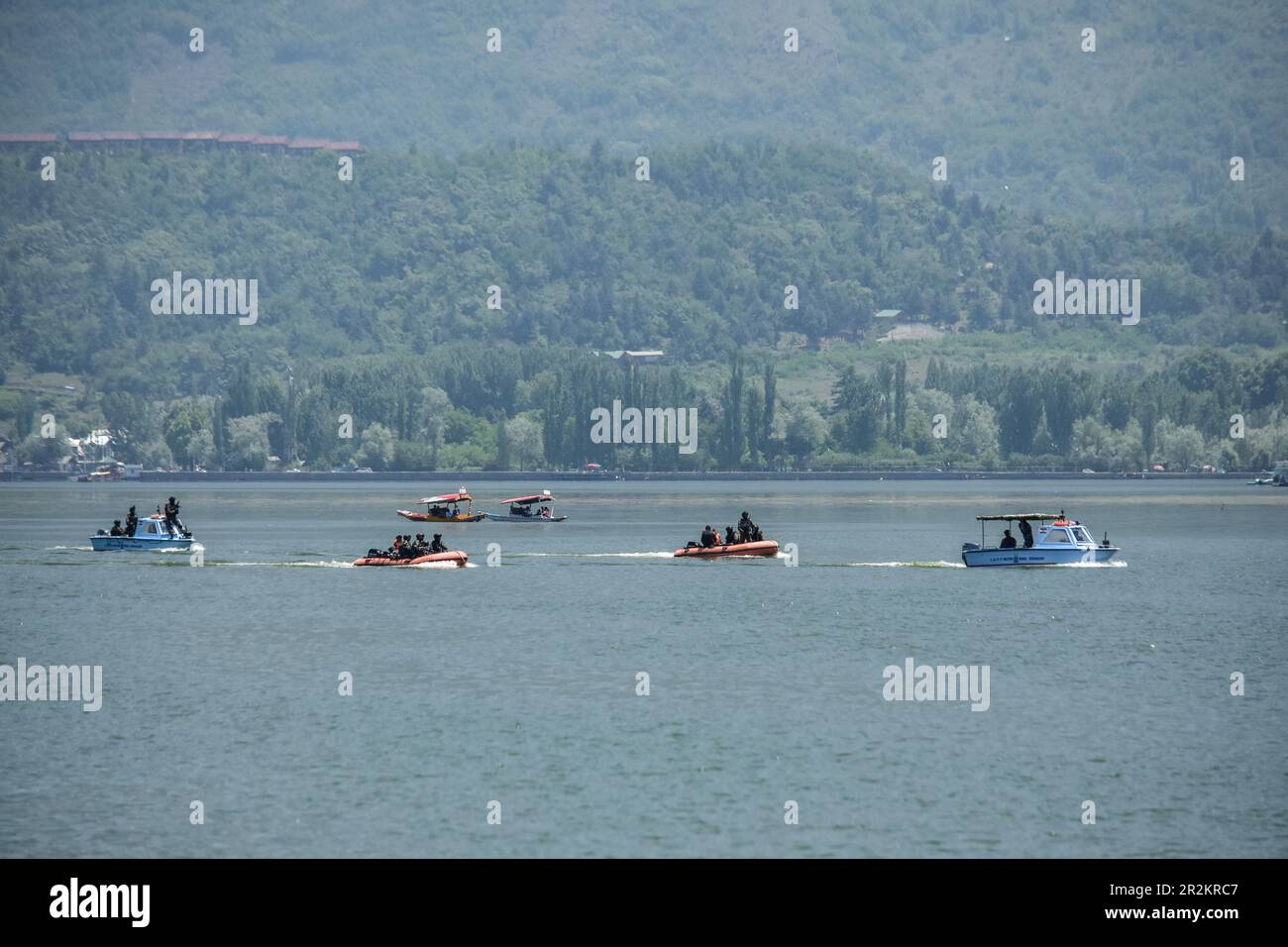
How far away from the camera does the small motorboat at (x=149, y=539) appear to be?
152 m

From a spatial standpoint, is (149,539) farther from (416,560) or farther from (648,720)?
(648,720)

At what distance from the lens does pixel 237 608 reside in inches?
4542

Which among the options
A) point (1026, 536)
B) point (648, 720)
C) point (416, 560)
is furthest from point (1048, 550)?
point (648, 720)

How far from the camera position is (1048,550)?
434ft

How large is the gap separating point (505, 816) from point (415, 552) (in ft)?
266

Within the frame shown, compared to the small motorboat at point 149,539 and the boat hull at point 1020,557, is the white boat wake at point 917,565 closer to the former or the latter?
the boat hull at point 1020,557

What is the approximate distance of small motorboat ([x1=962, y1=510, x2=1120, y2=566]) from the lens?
131 metres

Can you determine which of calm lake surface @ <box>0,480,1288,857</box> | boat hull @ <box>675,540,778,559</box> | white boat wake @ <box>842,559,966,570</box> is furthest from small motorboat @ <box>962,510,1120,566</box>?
boat hull @ <box>675,540,778,559</box>

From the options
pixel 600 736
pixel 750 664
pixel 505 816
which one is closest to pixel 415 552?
pixel 750 664

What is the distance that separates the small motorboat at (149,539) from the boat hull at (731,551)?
1519 inches

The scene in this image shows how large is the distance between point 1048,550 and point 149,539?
219 ft

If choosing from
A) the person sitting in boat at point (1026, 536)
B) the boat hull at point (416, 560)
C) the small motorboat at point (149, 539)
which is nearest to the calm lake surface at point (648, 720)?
the person sitting in boat at point (1026, 536)
